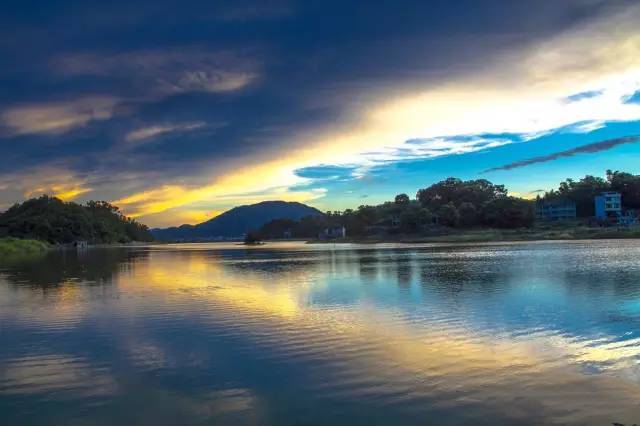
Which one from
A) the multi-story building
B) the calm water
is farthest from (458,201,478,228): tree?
the calm water

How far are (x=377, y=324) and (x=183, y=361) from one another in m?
6.77

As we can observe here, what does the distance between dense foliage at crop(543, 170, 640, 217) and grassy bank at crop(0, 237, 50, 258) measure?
468 feet

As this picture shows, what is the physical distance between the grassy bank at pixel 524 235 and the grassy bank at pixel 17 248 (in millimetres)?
90297

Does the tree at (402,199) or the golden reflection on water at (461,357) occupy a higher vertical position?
the tree at (402,199)

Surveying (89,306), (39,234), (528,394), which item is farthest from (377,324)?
(39,234)

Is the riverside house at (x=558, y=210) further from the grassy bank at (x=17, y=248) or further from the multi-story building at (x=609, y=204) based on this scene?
the grassy bank at (x=17, y=248)

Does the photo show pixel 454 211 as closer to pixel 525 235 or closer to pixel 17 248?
pixel 525 235

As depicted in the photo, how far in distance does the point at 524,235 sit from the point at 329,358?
118m

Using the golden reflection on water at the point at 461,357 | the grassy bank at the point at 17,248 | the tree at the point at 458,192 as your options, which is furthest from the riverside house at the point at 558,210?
the golden reflection on water at the point at 461,357

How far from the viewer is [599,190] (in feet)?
500

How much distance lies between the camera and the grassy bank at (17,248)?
88.0 meters

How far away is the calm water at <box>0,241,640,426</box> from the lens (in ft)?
29.5

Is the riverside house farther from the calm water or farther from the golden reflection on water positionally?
the golden reflection on water

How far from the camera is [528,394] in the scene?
31.2ft
